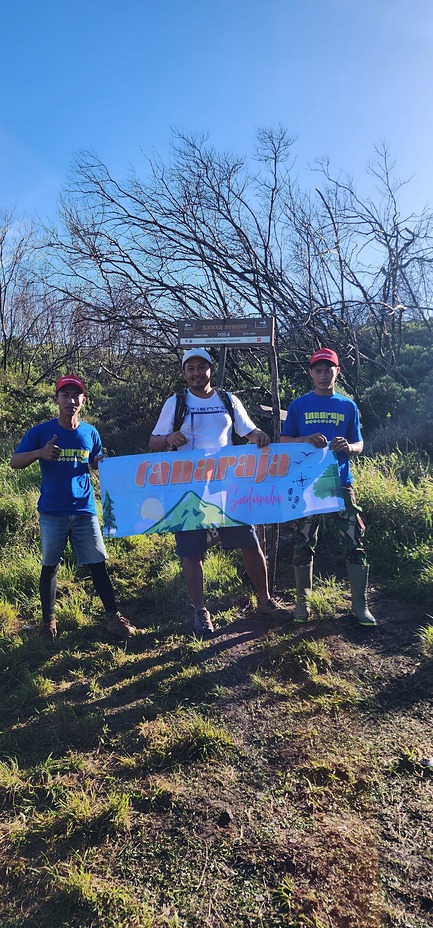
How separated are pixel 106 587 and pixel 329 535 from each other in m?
2.57

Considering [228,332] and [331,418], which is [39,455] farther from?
[331,418]

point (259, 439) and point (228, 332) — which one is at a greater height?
point (228, 332)

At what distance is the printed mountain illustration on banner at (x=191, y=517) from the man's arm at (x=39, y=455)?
84cm

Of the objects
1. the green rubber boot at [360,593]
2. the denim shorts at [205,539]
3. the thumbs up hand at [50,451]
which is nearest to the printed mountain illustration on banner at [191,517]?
the denim shorts at [205,539]

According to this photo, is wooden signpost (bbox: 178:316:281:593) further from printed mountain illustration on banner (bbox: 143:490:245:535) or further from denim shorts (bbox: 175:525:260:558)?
denim shorts (bbox: 175:525:260:558)

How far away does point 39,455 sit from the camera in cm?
344

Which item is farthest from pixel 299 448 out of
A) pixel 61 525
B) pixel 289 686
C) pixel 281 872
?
pixel 281 872

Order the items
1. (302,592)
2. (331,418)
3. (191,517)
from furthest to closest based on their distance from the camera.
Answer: (302,592) → (331,418) → (191,517)

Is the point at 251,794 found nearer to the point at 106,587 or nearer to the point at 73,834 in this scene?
the point at 73,834

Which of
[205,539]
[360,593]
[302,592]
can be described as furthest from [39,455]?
[360,593]

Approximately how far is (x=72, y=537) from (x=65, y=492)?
0.37 meters

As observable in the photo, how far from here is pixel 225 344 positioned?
4031 millimetres

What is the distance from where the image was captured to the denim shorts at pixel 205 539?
3578 millimetres

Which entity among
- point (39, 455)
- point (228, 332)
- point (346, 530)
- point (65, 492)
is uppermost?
point (228, 332)
